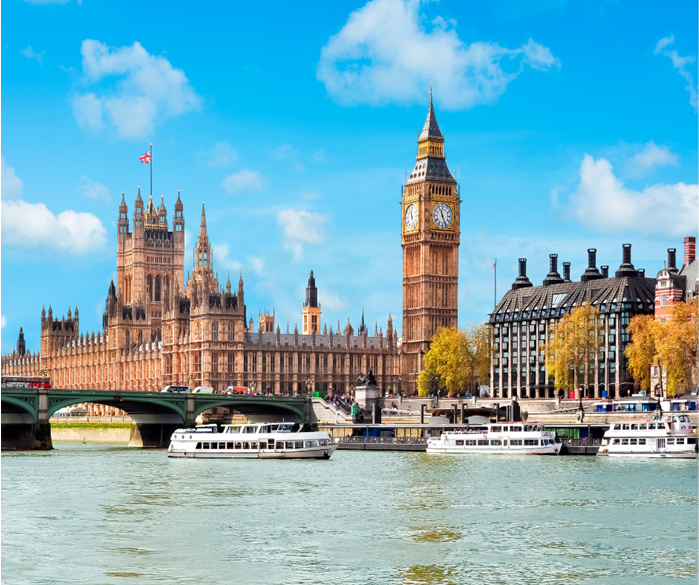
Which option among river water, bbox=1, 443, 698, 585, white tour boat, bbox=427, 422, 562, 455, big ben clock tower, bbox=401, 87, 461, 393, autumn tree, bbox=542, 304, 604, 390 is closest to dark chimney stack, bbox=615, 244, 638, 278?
autumn tree, bbox=542, 304, 604, 390

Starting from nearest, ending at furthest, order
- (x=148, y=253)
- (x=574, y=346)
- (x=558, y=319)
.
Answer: (x=574, y=346)
(x=558, y=319)
(x=148, y=253)

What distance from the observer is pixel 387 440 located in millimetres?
84000

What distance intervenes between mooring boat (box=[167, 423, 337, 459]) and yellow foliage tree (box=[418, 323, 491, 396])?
41.0 meters

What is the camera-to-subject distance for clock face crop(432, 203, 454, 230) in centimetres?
13738

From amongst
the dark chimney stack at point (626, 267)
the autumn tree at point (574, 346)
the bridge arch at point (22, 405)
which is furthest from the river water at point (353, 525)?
the dark chimney stack at point (626, 267)

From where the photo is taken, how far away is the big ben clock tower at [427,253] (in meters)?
136

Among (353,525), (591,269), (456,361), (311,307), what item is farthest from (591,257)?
(353,525)

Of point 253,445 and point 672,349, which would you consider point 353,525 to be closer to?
point 253,445

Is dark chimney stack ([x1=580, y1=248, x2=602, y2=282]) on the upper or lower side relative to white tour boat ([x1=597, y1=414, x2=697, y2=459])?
upper

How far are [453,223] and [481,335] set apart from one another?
848 inches

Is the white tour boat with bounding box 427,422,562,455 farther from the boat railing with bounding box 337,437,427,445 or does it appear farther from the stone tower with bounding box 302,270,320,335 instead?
the stone tower with bounding box 302,270,320,335

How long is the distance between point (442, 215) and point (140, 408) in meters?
54.2

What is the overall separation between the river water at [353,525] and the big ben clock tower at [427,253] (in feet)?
244

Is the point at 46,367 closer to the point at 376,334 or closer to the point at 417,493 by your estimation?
the point at 376,334
